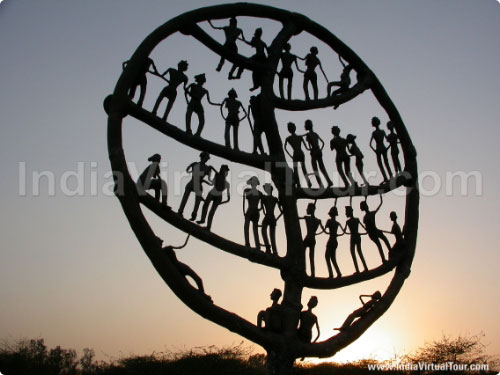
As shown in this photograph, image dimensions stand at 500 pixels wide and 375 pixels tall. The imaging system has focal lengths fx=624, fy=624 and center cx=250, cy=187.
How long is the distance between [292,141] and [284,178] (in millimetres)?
836

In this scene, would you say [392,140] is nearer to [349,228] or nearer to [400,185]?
[400,185]

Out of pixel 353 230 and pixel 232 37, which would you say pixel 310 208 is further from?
pixel 232 37

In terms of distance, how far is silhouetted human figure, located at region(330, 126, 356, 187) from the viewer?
9695 mm

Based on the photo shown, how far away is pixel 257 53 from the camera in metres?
9.51

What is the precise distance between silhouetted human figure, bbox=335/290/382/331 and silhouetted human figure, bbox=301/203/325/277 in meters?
0.80

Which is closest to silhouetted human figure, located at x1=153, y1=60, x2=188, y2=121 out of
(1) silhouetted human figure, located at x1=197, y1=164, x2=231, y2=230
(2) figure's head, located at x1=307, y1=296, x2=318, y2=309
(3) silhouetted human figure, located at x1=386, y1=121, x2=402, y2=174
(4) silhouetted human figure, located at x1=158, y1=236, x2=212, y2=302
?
(1) silhouetted human figure, located at x1=197, y1=164, x2=231, y2=230

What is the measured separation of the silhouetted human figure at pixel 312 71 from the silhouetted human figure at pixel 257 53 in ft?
2.85

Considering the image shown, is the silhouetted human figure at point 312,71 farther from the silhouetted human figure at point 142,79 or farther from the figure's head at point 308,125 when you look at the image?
the silhouetted human figure at point 142,79

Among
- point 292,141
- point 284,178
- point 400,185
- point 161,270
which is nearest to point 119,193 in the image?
point 161,270

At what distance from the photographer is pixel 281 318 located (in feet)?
26.2

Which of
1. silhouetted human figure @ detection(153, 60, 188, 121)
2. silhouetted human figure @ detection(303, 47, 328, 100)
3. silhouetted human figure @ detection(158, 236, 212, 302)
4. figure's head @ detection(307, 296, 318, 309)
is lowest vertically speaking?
figure's head @ detection(307, 296, 318, 309)

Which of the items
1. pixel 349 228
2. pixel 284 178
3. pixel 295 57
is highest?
pixel 295 57

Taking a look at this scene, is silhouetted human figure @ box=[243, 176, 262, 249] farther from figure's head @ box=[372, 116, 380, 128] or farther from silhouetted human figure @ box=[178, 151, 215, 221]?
figure's head @ box=[372, 116, 380, 128]

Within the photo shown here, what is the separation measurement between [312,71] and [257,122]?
162cm
